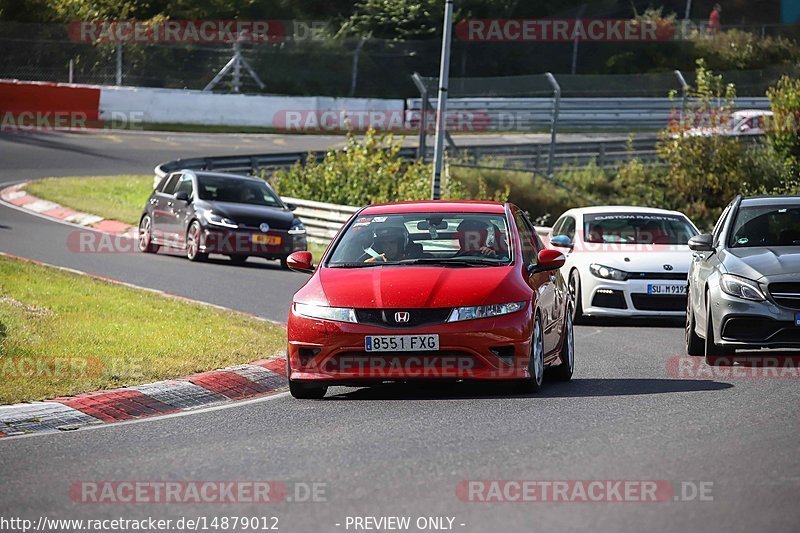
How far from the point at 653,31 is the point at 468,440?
175ft

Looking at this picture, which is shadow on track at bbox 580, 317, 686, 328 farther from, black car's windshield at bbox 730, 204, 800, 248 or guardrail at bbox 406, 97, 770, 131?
guardrail at bbox 406, 97, 770, 131

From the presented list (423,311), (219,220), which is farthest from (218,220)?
(423,311)

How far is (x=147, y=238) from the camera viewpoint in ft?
84.8

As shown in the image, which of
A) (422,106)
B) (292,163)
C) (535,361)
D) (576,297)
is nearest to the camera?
(535,361)

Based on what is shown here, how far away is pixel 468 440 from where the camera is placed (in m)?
8.45

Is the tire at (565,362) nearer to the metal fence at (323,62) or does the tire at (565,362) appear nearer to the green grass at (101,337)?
the green grass at (101,337)

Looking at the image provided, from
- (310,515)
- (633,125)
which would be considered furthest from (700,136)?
(310,515)

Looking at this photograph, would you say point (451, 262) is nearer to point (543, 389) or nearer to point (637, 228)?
point (543, 389)

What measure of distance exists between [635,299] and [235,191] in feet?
32.6

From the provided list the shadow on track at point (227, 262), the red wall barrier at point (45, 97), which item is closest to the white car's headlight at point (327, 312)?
the shadow on track at point (227, 262)

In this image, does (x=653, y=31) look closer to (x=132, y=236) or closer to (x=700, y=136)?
(x=700, y=136)

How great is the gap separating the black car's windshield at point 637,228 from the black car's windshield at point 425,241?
7.30 m

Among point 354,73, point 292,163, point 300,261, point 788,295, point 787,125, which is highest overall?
point 354,73

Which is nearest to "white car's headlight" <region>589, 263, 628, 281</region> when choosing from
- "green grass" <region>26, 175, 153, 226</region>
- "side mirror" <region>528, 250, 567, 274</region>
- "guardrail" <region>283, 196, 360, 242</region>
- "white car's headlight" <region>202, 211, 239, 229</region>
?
"side mirror" <region>528, 250, 567, 274</region>
